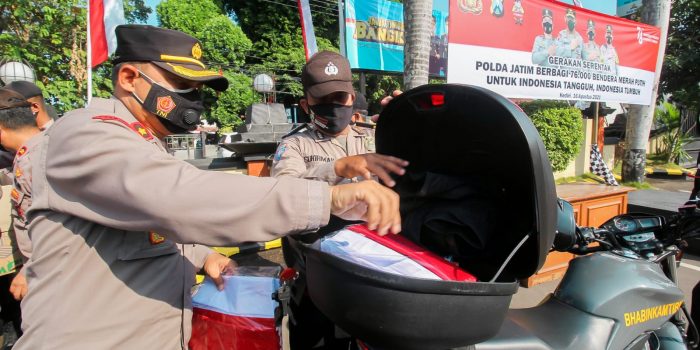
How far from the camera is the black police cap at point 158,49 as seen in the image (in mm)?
1280

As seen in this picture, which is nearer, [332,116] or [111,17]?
[332,116]

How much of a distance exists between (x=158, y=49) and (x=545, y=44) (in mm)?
5101

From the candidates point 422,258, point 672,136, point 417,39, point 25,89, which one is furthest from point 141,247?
point 672,136

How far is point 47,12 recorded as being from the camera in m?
7.90

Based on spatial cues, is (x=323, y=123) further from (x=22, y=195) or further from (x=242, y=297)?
(x=22, y=195)

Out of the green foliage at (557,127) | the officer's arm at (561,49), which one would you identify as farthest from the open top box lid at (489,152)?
the green foliage at (557,127)

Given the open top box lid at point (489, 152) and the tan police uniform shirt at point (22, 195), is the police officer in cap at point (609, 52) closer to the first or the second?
the open top box lid at point (489, 152)

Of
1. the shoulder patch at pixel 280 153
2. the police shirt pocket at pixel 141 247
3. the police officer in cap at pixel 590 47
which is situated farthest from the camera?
the police officer in cap at pixel 590 47

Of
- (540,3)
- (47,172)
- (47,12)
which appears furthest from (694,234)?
(47,12)

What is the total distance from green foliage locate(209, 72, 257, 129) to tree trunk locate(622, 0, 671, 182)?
1480 centimetres

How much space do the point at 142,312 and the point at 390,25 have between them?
14.5 m

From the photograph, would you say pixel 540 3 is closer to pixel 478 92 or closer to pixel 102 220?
pixel 478 92

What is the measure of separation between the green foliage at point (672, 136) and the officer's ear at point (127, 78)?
16.7m

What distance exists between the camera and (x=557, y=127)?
790 centimetres
